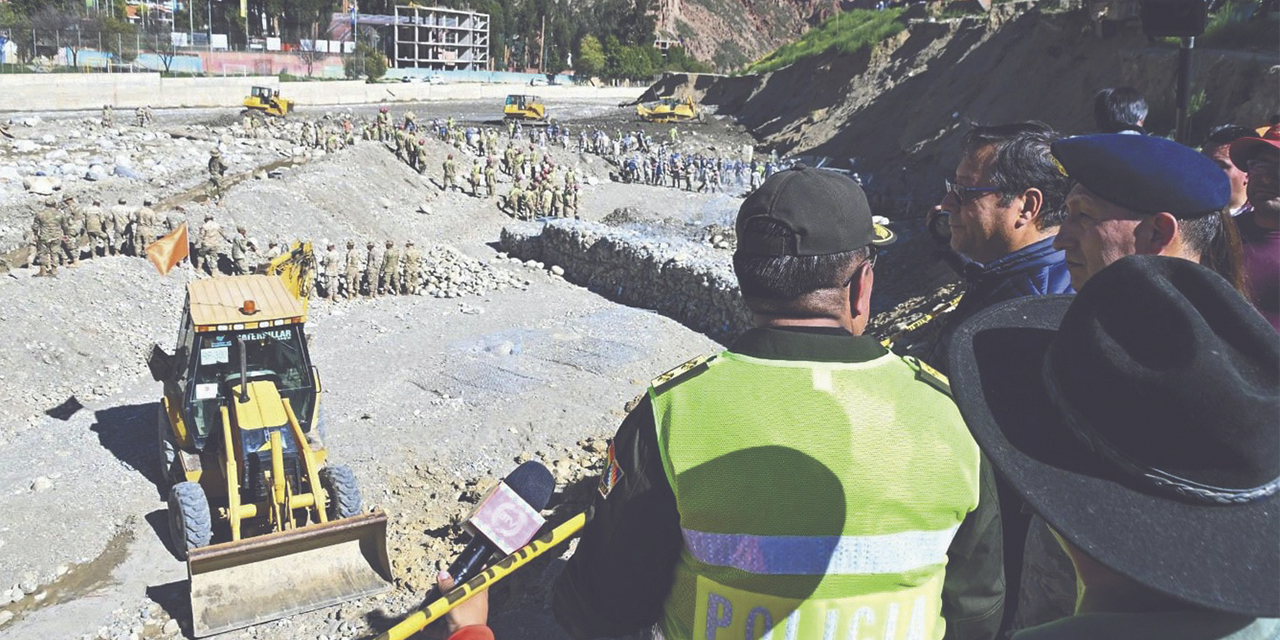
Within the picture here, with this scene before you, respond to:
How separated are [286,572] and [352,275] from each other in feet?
38.7

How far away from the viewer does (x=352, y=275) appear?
19.1 m

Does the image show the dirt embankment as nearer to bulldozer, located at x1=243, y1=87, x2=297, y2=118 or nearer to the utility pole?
the utility pole

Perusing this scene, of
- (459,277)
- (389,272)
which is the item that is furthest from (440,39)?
(389,272)

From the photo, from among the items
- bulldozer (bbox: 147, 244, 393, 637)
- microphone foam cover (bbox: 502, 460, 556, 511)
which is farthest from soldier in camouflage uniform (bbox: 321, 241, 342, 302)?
microphone foam cover (bbox: 502, 460, 556, 511)

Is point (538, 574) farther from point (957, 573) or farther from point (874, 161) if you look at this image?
point (874, 161)

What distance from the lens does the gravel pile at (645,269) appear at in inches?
680

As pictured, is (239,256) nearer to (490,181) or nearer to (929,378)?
(490,181)

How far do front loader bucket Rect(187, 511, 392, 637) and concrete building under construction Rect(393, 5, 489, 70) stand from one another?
249 feet

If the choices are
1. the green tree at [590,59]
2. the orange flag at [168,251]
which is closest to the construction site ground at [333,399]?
the orange flag at [168,251]

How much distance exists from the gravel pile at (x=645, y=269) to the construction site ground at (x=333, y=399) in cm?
60

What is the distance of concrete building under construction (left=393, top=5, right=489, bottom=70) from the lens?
8094 centimetres

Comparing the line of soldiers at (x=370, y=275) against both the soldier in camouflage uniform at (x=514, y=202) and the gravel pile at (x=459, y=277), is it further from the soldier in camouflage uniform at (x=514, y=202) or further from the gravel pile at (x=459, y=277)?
the soldier in camouflage uniform at (x=514, y=202)

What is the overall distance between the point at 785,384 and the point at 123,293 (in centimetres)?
1653

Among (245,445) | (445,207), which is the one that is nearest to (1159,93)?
(445,207)
